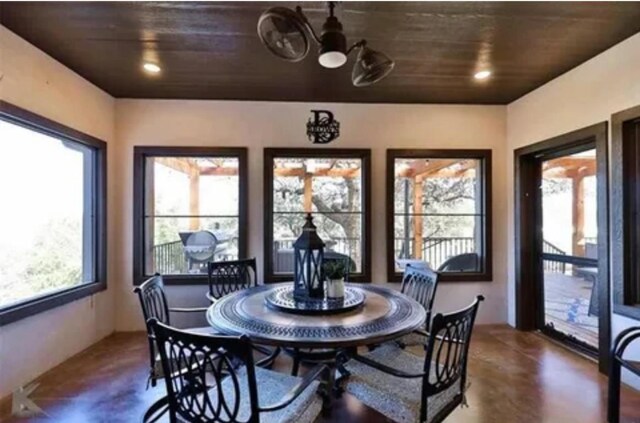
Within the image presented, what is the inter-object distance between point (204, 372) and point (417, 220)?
3.60 meters

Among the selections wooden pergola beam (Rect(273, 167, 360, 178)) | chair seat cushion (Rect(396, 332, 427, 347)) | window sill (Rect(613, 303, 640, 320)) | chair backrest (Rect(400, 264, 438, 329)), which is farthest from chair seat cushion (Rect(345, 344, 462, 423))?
wooden pergola beam (Rect(273, 167, 360, 178))

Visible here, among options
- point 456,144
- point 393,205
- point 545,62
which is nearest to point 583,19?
point 545,62

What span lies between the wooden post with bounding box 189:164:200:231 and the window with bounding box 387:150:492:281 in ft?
7.93

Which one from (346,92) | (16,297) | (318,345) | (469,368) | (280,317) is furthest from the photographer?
(346,92)

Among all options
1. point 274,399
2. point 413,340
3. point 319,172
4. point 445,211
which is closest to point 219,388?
point 274,399

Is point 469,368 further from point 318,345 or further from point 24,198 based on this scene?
point 24,198

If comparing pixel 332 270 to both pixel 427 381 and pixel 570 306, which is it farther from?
pixel 570 306

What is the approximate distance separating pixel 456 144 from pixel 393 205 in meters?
1.11

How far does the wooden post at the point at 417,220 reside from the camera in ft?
15.5

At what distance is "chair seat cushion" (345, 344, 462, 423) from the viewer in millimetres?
1854

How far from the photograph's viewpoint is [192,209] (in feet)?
14.8

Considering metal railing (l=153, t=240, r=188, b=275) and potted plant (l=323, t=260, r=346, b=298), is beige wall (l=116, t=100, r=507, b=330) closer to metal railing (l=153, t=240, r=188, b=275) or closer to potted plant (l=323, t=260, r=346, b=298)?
metal railing (l=153, t=240, r=188, b=275)

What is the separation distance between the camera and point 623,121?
10.0ft

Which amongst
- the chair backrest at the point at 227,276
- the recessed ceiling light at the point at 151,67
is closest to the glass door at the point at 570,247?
the chair backrest at the point at 227,276
